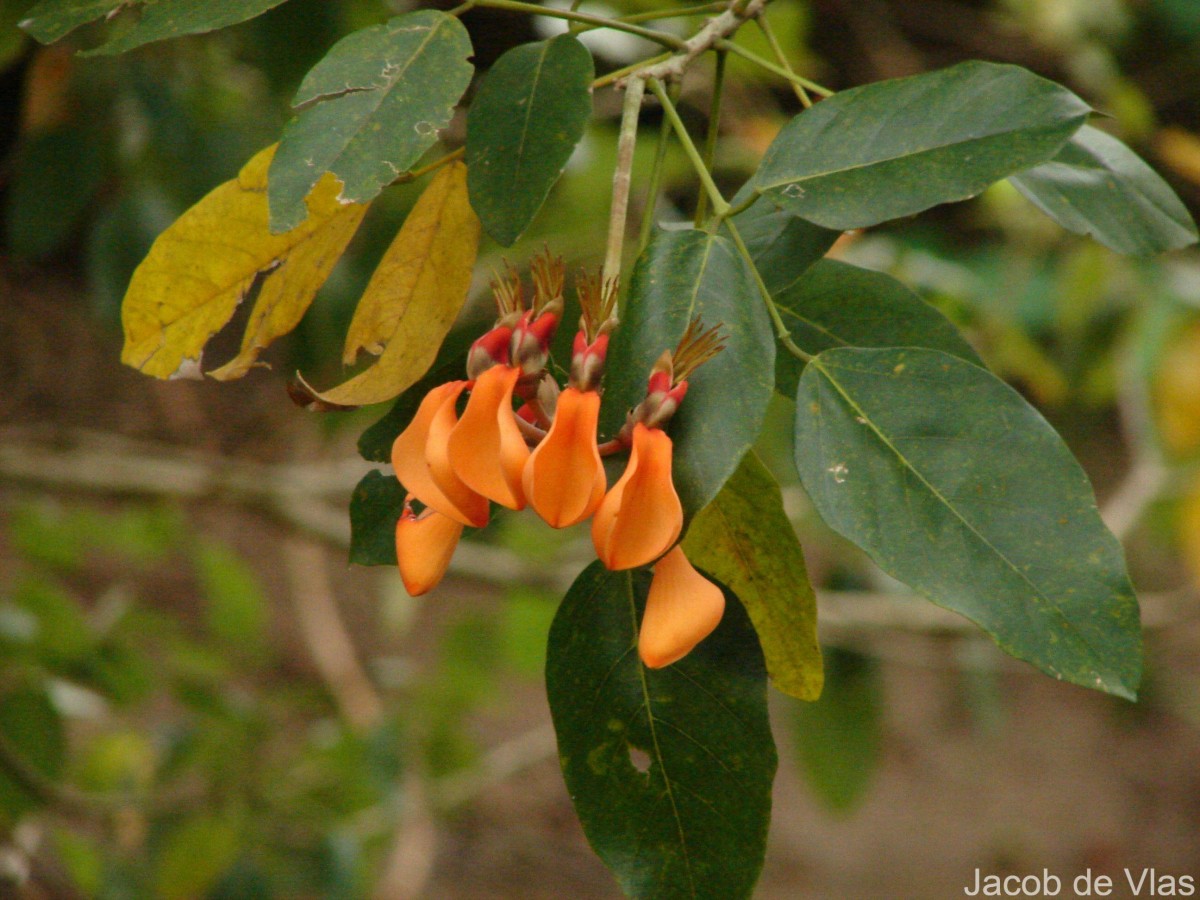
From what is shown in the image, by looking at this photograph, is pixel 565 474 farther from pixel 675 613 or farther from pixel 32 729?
pixel 32 729

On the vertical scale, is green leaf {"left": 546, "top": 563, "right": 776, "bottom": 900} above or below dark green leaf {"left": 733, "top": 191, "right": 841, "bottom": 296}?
below

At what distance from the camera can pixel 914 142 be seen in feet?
1.56

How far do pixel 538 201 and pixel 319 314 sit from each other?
0.96 m

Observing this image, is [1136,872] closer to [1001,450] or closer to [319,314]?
[319,314]

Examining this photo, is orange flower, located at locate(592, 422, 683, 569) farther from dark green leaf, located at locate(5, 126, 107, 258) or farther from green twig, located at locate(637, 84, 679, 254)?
dark green leaf, located at locate(5, 126, 107, 258)

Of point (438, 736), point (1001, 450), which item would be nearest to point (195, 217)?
point (1001, 450)

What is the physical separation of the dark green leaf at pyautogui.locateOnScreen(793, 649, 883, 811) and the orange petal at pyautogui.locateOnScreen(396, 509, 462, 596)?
55.6 inches

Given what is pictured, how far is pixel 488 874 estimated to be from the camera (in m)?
2.66

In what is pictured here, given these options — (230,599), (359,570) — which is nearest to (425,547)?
(230,599)

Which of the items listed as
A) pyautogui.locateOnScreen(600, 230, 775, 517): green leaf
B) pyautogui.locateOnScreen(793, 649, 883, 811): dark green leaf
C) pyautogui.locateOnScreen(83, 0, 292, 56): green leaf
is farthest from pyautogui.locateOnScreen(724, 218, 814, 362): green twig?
pyautogui.locateOnScreen(793, 649, 883, 811): dark green leaf

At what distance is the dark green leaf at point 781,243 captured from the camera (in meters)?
0.53

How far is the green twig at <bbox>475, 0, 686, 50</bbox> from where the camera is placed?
0.50 meters

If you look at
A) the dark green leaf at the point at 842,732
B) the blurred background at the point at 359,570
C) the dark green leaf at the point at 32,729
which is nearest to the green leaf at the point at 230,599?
the blurred background at the point at 359,570

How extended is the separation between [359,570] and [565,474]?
2.68m
